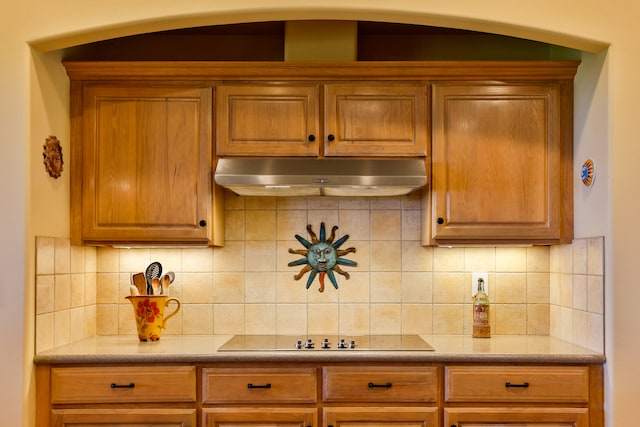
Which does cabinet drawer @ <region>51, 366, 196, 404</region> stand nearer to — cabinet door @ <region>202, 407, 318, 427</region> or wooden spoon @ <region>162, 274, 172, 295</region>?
cabinet door @ <region>202, 407, 318, 427</region>

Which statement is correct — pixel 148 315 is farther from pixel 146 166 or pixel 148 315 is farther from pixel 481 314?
pixel 481 314

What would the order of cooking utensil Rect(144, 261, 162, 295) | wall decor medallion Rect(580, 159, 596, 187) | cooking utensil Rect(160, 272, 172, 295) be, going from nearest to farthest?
wall decor medallion Rect(580, 159, 596, 187) → cooking utensil Rect(160, 272, 172, 295) → cooking utensil Rect(144, 261, 162, 295)

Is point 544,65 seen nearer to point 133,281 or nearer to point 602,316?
point 602,316

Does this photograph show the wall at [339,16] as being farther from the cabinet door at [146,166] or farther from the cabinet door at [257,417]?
the cabinet door at [257,417]

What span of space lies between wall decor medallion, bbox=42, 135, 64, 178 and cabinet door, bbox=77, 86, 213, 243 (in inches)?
5.0

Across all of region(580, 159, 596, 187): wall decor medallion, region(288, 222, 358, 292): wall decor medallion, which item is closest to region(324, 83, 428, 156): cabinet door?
region(288, 222, 358, 292): wall decor medallion

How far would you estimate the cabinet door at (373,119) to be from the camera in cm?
293

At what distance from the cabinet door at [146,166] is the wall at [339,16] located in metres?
0.29

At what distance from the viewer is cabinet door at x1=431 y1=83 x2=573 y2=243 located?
114 inches

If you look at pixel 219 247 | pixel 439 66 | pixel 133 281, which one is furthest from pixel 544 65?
pixel 133 281

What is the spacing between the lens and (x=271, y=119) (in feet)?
9.63

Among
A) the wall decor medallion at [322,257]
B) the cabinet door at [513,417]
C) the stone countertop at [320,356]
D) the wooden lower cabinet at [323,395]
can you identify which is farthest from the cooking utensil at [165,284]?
the cabinet door at [513,417]

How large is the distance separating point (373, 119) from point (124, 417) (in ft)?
5.54

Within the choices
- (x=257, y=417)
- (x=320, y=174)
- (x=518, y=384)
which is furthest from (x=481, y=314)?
(x=257, y=417)
